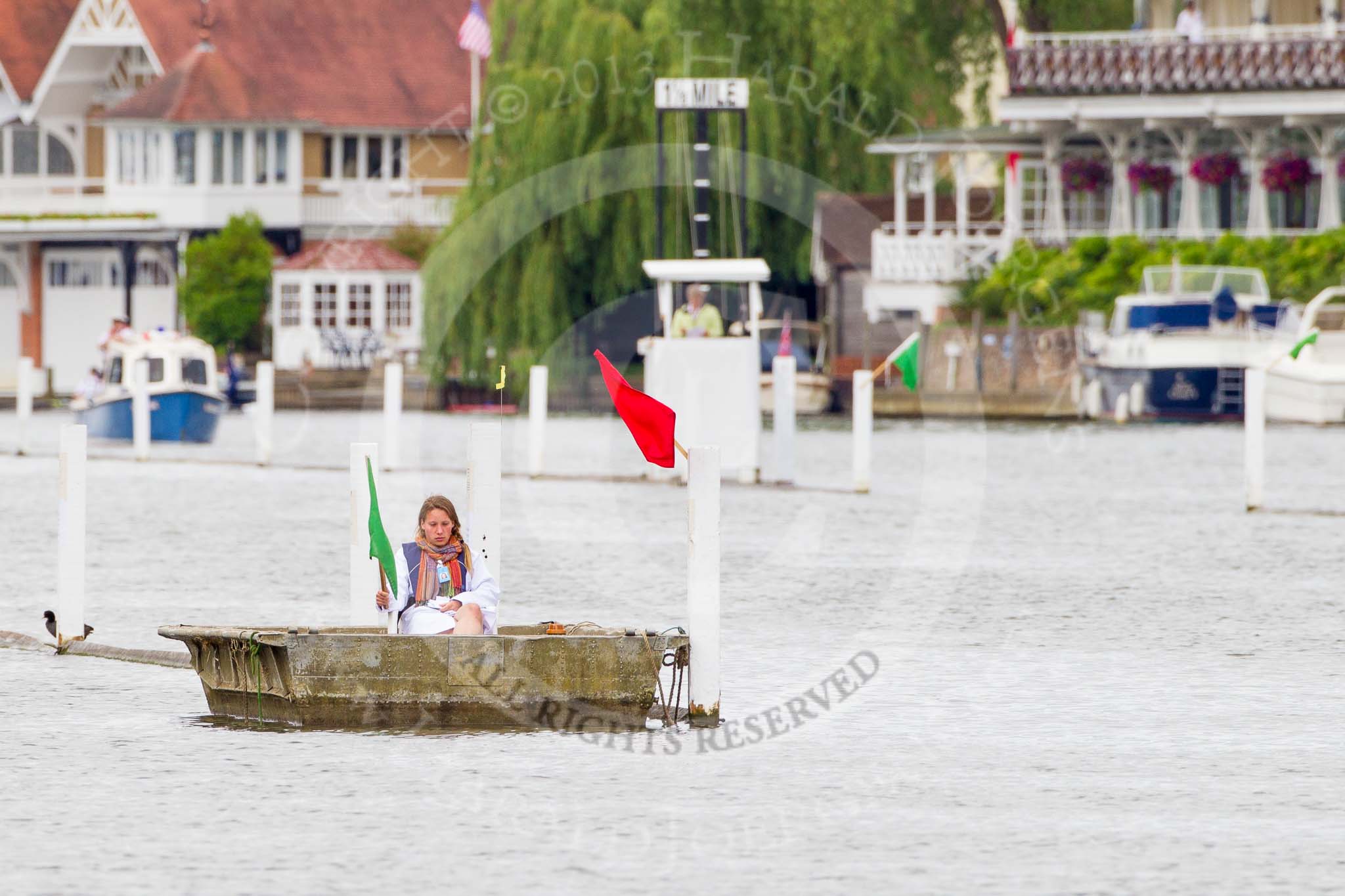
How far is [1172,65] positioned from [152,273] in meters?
28.6

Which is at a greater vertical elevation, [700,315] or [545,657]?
[700,315]

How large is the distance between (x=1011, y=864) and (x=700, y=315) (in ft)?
70.8

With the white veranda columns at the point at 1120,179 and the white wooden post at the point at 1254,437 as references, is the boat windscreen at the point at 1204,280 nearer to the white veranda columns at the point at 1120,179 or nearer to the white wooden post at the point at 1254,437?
the white veranda columns at the point at 1120,179

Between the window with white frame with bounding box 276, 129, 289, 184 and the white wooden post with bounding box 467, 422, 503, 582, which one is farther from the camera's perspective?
the window with white frame with bounding box 276, 129, 289, 184

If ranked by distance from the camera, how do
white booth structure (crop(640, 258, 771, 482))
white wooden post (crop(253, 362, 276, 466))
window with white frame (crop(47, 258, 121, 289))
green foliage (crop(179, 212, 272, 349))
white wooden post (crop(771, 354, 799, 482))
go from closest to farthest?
1. white booth structure (crop(640, 258, 771, 482))
2. white wooden post (crop(771, 354, 799, 482))
3. white wooden post (crop(253, 362, 276, 466))
4. green foliage (crop(179, 212, 272, 349))
5. window with white frame (crop(47, 258, 121, 289))

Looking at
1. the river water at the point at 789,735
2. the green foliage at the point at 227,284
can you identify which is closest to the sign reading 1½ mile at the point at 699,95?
the river water at the point at 789,735

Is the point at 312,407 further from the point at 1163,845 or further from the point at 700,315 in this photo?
the point at 1163,845

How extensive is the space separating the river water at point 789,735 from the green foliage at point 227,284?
37.8m

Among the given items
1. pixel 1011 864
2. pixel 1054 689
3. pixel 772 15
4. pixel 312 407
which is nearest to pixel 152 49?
pixel 312 407

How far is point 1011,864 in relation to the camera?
10.4m

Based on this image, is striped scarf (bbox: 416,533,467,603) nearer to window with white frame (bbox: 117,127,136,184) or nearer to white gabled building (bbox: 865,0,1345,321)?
white gabled building (bbox: 865,0,1345,321)

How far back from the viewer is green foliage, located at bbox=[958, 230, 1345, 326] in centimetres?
5056

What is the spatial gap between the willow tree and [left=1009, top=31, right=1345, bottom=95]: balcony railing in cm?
299

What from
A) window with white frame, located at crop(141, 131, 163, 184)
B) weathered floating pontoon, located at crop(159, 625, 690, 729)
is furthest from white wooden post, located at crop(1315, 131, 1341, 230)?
weathered floating pontoon, located at crop(159, 625, 690, 729)
